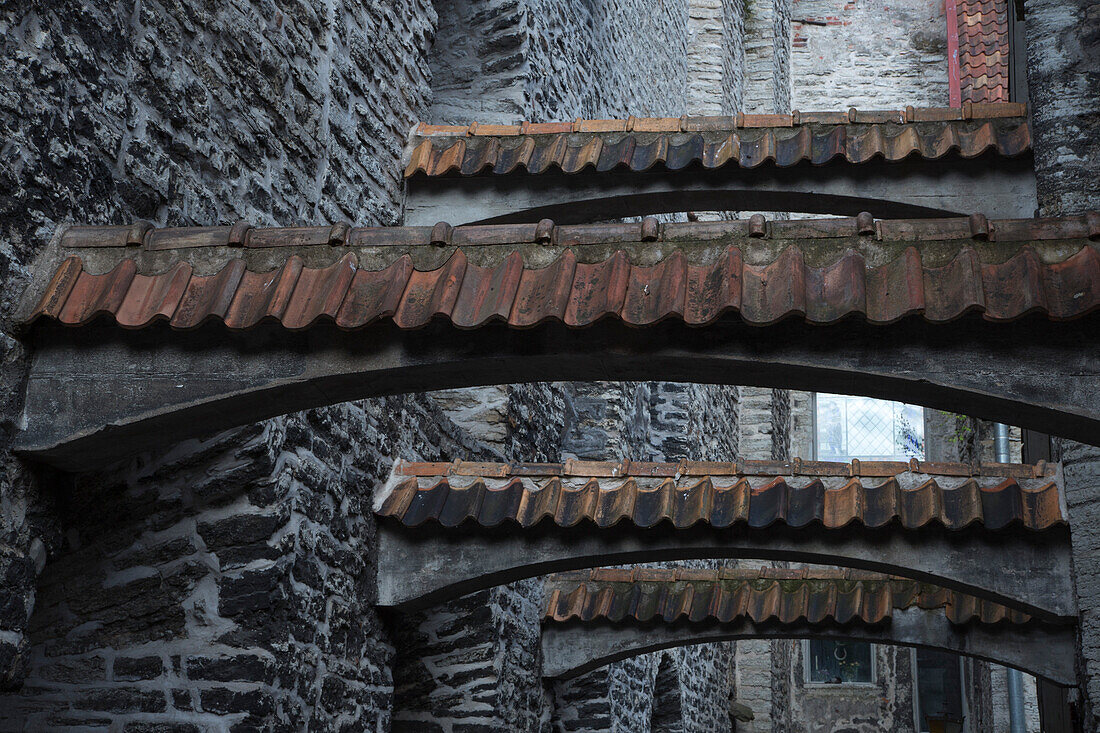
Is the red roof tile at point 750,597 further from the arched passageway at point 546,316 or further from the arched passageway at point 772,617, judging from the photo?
the arched passageway at point 546,316

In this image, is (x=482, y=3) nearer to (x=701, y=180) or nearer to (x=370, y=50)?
(x=370, y=50)

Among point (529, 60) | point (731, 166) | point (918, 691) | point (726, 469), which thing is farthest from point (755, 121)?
point (918, 691)

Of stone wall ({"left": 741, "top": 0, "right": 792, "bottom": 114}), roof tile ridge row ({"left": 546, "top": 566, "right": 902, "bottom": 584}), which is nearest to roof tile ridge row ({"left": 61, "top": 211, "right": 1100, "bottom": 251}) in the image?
roof tile ridge row ({"left": 546, "top": 566, "right": 902, "bottom": 584})

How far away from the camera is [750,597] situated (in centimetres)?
655

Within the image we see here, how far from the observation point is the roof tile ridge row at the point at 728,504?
4973 mm

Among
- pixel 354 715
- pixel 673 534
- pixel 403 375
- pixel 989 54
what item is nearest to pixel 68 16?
pixel 403 375

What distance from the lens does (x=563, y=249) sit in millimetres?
3014

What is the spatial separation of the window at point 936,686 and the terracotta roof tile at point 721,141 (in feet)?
42.3

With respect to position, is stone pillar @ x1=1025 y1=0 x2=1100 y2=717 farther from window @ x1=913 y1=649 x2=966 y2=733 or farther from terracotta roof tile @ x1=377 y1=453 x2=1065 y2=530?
window @ x1=913 y1=649 x2=966 y2=733

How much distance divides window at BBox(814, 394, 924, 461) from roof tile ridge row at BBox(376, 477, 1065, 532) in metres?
13.4

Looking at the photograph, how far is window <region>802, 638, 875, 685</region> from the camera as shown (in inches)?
655

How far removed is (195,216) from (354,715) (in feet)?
6.99

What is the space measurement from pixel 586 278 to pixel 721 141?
2.71 metres

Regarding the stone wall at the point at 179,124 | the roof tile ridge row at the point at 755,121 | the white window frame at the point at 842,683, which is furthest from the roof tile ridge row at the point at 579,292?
the white window frame at the point at 842,683
